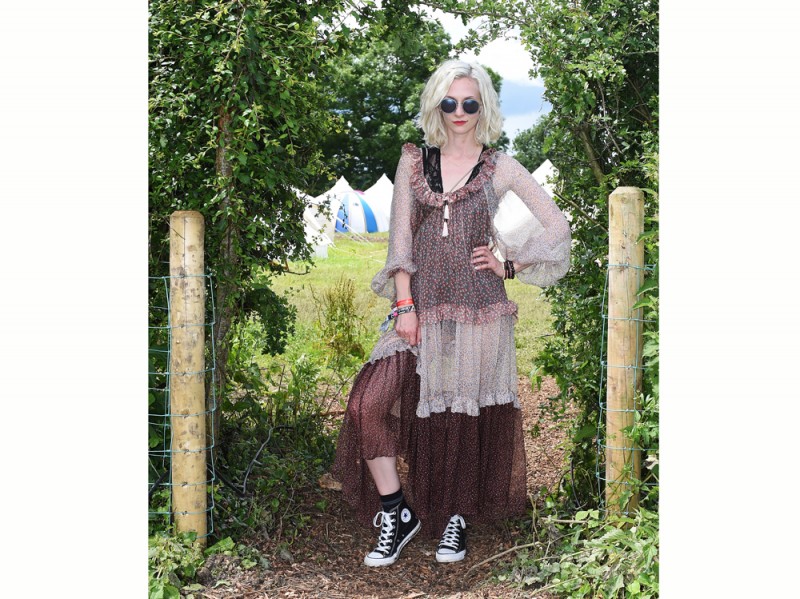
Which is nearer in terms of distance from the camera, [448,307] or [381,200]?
[448,307]

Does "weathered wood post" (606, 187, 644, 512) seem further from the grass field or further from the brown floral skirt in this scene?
the grass field

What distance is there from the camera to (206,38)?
11.2 ft

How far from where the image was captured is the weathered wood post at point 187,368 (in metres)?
3.38

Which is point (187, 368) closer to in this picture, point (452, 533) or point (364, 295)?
point (452, 533)

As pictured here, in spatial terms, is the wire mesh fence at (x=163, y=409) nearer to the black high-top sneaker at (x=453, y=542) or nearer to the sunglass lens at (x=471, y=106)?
the black high-top sneaker at (x=453, y=542)

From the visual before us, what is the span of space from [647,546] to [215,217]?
2.10m

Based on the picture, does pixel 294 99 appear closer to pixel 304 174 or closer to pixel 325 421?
pixel 304 174

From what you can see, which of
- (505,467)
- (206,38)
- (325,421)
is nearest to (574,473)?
(505,467)

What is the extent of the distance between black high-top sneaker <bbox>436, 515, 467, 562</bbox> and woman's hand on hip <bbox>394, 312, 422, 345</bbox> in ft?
2.71

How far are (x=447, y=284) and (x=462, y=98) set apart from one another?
0.74 meters

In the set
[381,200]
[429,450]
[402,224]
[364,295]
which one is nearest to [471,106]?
[402,224]

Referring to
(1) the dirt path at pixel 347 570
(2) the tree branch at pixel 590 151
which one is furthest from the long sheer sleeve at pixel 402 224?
(1) the dirt path at pixel 347 570

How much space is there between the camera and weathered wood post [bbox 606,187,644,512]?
10.8 feet

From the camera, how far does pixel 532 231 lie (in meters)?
3.64
